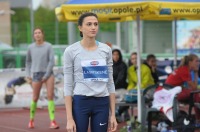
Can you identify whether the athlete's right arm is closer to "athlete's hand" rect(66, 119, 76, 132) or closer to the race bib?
"athlete's hand" rect(66, 119, 76, 132)

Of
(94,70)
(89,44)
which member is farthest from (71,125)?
(89,44)

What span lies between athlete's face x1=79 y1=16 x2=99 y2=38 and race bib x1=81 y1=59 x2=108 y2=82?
0.90 feet

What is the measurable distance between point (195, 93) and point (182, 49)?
24.6 meters

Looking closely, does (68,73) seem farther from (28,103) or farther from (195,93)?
(28,103)

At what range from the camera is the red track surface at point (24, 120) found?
41.4 feet

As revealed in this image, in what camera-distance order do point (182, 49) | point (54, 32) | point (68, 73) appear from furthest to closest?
1. point (182, 49)
2. point (54, 32)
3. point (68, 73)

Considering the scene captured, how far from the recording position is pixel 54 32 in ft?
99.9

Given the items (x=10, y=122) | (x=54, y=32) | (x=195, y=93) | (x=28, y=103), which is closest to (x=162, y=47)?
(x=54, y=32)

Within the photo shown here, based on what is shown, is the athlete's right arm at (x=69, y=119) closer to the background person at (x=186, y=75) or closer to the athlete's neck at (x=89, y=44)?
the athlete's neck at (x=89, y=44)

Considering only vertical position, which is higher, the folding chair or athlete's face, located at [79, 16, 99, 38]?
athlete's face, located at [79, 16, 99, 38]

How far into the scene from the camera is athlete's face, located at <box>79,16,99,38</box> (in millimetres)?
6617

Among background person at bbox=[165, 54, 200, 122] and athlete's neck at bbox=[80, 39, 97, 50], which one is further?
background person at bbox=[165, 54, 200, 122]

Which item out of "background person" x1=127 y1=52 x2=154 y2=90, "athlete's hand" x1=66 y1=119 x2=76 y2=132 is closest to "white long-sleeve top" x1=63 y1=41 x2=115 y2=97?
"athlete's hand" x1=66 y1=119 x2=76 y2=132

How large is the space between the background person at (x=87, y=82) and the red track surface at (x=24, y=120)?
5.52 meters
